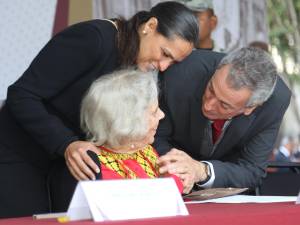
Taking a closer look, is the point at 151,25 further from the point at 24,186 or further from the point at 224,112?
the point at 24,186

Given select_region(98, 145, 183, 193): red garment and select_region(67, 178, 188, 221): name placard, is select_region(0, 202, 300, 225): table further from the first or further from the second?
select_region(98, 145, 183, 193): red garment

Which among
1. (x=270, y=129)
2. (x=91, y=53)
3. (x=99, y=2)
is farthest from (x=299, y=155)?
(x=91, y=53)

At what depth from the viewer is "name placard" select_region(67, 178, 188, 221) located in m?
1.50

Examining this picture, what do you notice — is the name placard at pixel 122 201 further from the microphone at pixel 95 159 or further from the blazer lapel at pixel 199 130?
the blazer lapel at pixel 199 130

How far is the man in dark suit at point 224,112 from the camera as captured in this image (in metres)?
2.52

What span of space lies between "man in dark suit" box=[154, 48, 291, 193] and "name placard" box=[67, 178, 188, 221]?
2.78 ft

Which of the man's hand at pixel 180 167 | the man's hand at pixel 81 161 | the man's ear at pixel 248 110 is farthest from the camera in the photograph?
the man's ear at pixel 248 110

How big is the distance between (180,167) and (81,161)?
1.14 ft

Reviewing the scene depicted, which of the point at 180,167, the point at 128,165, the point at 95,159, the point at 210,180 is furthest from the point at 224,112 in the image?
the point at 95,159

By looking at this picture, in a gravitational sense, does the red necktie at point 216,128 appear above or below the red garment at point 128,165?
below

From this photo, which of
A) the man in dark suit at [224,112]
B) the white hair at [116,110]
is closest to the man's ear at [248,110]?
the man in dark suit at [224,112]

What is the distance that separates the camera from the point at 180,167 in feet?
7.41

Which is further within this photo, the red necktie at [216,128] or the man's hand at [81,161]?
the red necktie at [216,128]

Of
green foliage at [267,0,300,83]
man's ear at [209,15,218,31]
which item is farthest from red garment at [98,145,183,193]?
green foliage at [267,0,300,83]
